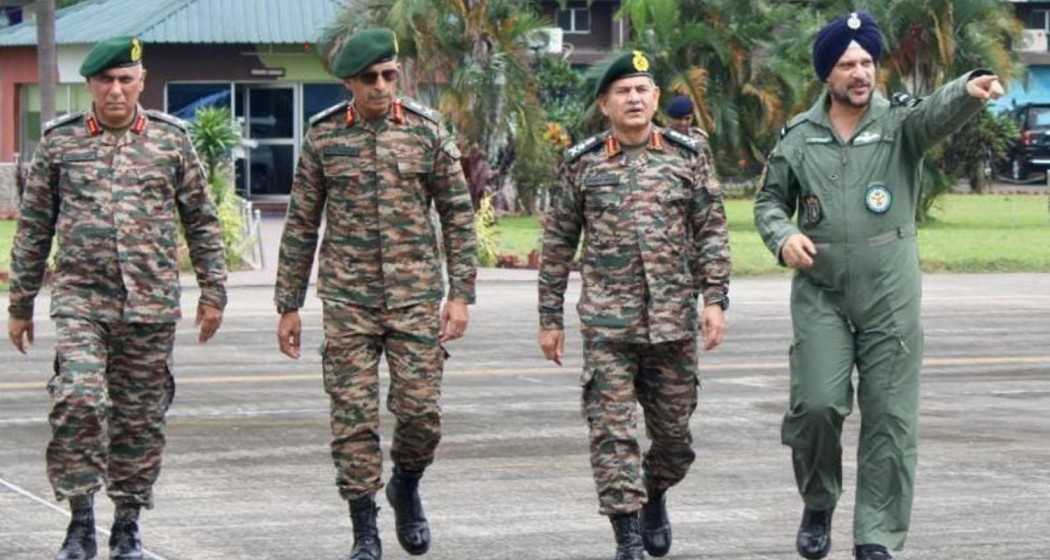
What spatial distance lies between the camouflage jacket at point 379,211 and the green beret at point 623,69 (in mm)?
620

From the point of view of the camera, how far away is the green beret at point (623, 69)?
870 centimetres

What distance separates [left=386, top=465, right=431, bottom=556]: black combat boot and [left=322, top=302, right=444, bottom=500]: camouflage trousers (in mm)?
239

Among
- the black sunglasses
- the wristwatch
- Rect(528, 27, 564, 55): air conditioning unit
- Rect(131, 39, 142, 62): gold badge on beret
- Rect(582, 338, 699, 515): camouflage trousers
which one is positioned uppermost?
Rect(528, 27, 564, 55): air conditioning unit

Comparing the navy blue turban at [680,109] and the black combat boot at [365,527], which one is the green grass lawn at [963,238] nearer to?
the navy blue turban at [680,109]

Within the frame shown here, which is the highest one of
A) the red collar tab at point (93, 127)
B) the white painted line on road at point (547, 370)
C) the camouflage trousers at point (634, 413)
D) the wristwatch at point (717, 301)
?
the red collar tab at point (93, 127)

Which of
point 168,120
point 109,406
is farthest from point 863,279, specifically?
point 109,406

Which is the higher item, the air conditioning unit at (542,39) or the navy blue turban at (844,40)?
the air conditioning unit at (542,39)

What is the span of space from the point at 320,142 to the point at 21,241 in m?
1.16

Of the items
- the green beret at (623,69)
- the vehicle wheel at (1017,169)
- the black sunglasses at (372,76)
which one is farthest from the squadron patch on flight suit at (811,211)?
the vehicle wheel at (1017,169)

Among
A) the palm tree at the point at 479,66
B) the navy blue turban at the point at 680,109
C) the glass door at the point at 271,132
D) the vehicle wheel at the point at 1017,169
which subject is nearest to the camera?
the navy blue turban at the point at 680,109

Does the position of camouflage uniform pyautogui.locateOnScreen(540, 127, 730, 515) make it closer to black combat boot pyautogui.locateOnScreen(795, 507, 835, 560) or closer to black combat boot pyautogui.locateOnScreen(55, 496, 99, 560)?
black combat boot pyautogui.locateOnScreen(795, 507, 835, 560)

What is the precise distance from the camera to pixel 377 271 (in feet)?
28.8

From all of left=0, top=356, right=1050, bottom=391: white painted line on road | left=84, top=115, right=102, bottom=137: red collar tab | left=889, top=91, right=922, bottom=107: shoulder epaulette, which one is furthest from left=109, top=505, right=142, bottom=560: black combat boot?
left=0, top=356, right=1050, bottom=391: white painted line on road

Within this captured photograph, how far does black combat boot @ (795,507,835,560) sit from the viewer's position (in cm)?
848
